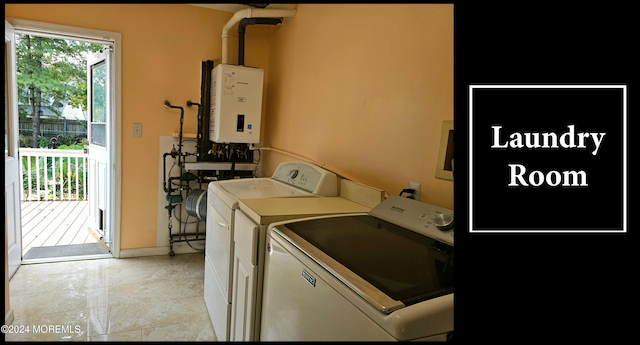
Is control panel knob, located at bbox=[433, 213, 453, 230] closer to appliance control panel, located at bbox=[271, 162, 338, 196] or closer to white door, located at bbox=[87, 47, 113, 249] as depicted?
appliance control panel, located at bbox=[271, 162, 338, 196]

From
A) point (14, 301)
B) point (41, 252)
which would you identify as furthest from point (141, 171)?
point (14, 301)

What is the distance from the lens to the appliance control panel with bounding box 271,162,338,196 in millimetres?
1817

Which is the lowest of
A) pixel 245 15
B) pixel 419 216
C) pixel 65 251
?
pixel 65 251

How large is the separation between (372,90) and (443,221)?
83cm

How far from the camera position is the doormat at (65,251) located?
8.48 ft

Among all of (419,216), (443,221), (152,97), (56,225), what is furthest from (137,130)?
(443,221)

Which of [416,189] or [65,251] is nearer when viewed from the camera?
[416,189]

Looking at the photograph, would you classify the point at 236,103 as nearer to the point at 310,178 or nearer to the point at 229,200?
the point at 310,178

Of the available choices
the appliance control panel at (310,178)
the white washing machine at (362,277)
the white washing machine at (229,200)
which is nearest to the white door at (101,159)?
the white washing machine at (229,200)

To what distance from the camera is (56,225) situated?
325 cm

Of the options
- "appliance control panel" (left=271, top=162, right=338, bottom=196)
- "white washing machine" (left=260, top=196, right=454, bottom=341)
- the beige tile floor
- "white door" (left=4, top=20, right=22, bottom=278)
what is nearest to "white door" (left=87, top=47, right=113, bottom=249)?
"white door" (left=4, top=20, right=22, bottom=278)
